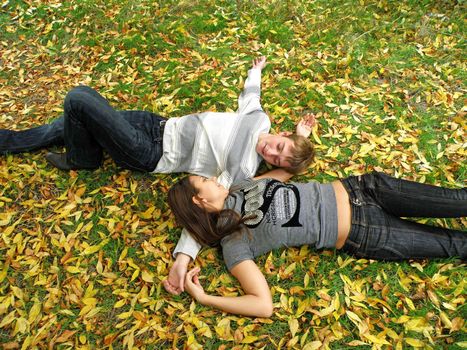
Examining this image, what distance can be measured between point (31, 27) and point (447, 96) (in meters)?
6.44

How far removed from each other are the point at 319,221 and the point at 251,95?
1.84m

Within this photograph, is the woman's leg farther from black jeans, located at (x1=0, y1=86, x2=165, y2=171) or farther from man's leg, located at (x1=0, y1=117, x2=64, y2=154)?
man's leg, located at (x1=0, y1=117, x2=64, y2=154)

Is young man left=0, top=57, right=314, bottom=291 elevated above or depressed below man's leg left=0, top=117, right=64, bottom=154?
above

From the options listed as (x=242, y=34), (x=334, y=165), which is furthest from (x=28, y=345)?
(x=242, y=34)

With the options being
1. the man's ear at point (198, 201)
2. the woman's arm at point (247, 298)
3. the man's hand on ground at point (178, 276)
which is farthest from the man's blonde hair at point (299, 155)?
the man's hand on ground at point (178, 276)

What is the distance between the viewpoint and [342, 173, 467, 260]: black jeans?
10.8 ft

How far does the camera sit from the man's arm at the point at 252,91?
4.29m

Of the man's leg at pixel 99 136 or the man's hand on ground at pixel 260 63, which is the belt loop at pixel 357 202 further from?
the man's hand on ground at pixel 260 63

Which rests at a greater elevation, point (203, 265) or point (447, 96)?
point (447, 96)

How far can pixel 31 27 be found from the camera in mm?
6379

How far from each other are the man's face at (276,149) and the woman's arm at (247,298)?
1041mm

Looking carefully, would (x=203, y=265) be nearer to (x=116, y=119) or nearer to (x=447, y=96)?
(x=116, y=119)

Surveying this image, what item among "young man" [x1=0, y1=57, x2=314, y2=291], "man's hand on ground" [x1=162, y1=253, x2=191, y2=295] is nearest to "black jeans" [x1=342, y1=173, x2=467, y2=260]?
"young man" [x1=0, y1=57, x2=314, y2=291]

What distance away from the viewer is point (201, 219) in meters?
3.31
